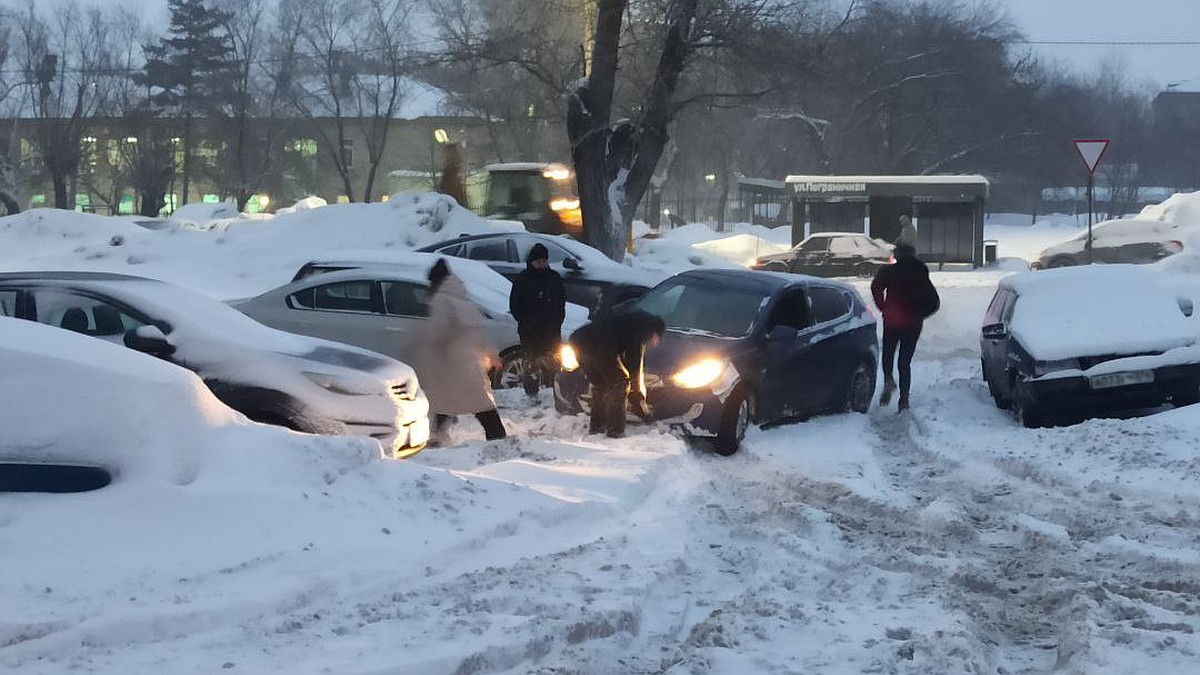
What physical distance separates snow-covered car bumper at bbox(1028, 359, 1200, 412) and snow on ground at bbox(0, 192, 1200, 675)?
1.77 metres

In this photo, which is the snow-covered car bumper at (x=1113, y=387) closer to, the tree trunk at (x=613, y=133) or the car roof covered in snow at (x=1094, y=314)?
the car roof covered in snow at (x=1094, y=314)

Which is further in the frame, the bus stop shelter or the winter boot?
the bus stop shelter

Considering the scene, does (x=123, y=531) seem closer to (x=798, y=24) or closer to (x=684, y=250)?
(x=798, y=24)

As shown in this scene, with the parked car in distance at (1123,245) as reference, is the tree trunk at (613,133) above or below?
above

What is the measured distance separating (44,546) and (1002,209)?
91010 mm

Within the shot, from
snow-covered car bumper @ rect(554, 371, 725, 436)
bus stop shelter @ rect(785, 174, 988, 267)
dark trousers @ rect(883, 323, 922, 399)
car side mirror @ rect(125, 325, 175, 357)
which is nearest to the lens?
car side mirror @ rect(125, 325, 175, 357)

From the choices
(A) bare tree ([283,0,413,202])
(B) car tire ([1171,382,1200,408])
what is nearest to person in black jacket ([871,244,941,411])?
(B) car tire ([1171,382,1200,408])

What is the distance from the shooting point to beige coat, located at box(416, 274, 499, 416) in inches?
456

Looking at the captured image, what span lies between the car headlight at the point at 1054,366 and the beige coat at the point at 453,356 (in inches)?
210

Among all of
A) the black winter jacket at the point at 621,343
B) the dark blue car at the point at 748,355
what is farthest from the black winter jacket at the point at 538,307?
the black winter jacket at the point at 621,343

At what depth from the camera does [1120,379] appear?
43.6 ft

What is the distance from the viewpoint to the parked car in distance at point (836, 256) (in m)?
39.4

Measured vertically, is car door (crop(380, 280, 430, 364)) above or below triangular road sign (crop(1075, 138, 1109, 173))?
below

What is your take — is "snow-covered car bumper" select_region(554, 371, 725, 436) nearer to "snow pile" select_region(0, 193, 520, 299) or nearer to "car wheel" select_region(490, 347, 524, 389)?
"car wheel" select_region(490, 347, 524, 389)
